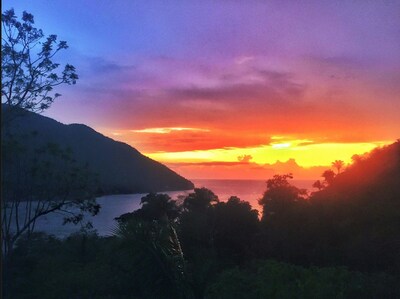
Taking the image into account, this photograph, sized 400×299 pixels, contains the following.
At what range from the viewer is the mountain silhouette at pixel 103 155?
21.7 meters

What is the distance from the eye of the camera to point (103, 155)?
259ft

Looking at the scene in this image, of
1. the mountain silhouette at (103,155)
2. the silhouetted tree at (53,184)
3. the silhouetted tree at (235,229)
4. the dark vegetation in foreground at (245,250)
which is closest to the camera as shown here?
the dark vegetation in foreground at (245,250)

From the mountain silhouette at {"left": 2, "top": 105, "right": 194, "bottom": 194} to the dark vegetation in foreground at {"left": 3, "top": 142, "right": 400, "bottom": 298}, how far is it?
5682 mm

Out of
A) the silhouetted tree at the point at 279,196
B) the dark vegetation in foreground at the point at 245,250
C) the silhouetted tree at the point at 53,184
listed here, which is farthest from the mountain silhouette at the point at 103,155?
the silhouetted tree at the point at 279,196

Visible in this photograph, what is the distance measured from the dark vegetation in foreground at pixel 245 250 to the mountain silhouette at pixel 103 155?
224 inches

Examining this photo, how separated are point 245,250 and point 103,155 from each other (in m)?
49.7

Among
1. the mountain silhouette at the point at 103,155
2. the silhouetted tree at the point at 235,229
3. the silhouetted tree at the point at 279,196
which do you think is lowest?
the silhouetted tree at the point at 235,229

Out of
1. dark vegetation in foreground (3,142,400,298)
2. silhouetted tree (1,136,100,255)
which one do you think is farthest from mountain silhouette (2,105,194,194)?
dark vegetation in foreground (3,142,400,298)

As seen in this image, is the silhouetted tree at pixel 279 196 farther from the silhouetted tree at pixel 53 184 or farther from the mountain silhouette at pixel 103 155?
the silhouetted tree at pixel 53 184

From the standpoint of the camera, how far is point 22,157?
2167 cm

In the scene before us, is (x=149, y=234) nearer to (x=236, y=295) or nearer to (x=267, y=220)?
(x=236, y=295)

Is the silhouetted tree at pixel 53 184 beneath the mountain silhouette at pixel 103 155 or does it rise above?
beneath

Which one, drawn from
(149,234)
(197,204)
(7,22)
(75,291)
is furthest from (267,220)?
(149,234)

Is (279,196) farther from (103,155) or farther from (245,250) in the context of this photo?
(103,155)
